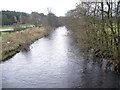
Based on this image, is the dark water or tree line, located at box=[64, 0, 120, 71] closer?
the dark water

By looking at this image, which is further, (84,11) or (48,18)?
(48,18)

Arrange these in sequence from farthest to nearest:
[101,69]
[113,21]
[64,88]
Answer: [101,69]
[113,21]
[64,88]

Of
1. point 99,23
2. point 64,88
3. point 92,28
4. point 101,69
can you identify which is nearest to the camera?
point 64,88

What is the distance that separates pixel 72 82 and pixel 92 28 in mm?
5050

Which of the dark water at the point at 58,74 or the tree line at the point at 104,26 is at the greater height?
the tree line at the point at 104,26

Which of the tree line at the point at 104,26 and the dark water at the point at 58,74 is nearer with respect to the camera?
the dark water at the point at 58,74

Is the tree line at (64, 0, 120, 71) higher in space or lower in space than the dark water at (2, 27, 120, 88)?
higher

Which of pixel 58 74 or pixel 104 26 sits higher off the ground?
pixel 104 26

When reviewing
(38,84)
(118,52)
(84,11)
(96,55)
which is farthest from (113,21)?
(38,84)

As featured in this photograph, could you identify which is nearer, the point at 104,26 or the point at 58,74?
the point at 104,26

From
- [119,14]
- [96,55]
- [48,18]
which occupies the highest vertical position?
[48,18]

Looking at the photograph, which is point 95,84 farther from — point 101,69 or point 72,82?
point 101,69

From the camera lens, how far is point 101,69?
458 inches

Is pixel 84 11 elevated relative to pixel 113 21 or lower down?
elevated
